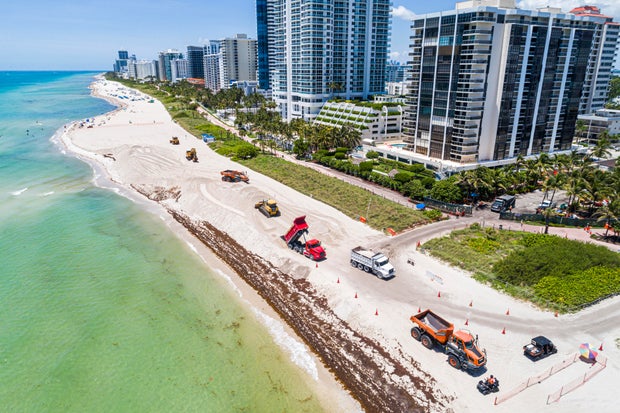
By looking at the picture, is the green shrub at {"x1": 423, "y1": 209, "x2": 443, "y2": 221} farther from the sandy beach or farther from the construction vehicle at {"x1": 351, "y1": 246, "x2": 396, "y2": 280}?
the construction vehicle at {"x1": 351, "y1": 246, "x2": 396, "y2": 280}

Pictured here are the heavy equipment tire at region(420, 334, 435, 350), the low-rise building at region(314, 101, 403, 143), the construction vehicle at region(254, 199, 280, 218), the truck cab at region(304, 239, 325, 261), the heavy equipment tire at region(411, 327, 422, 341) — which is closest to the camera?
the heavy equipment tire at region(420, 334, 435, 350)

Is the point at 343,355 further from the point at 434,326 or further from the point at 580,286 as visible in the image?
the point at 580,286

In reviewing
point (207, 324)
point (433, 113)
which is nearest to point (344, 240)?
point (207, 324)

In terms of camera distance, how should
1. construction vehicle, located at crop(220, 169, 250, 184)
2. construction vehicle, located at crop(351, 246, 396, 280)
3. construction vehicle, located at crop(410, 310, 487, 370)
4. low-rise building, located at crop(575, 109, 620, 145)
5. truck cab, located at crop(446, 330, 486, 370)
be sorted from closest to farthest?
truck cab, located at crop(446, 330, 486, 370) < construction vehicle, located at crop(410, 310, 487, 370) < construction vehicle, located at crop(351, 246, 396, 280) < construction vehicle, located at crop(220, 169, 250, 184) < low-rise building, located at crop(575, 109, 620, 145)

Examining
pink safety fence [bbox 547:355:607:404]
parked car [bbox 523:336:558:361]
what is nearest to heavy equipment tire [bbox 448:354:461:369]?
parked car [bbox 523:336:558:361]

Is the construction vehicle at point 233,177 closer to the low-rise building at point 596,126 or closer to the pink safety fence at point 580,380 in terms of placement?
the pink safety fence at point 580,380

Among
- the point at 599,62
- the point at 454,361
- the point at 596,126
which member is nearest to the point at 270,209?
the point at 454,361
